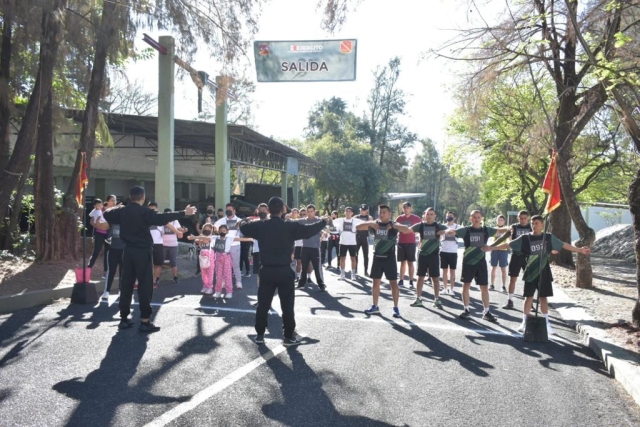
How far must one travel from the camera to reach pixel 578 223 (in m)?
11.8

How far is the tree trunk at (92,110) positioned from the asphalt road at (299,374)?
5.58 meters

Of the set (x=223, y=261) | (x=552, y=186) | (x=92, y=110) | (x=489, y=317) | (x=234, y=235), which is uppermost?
(x=92, y=110)

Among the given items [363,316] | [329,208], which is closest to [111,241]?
[363,316]

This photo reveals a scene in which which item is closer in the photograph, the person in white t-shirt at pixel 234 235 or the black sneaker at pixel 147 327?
the black sneaker at pixel 147 327

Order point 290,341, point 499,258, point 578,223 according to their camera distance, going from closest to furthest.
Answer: point 290,341, point 578,223, point 499,258

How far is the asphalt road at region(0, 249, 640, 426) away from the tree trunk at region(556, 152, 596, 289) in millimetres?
3630

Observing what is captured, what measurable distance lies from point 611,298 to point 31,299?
11.1 meters

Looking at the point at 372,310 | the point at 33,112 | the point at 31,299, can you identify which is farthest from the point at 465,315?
the point at 33,112

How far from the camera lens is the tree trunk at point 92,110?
13.5m

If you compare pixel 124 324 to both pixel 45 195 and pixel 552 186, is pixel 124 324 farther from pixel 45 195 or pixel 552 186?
pixel 45 195

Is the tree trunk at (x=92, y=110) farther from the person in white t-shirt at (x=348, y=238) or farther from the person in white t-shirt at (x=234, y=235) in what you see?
the person in white t-shirt at (x=348, y=238)

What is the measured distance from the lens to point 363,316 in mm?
8977

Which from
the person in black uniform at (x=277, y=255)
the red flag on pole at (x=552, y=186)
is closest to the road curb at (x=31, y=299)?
the person in black uniform at (x=277, y=255)

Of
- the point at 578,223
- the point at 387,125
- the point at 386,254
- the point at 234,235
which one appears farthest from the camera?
the point at 387,125
